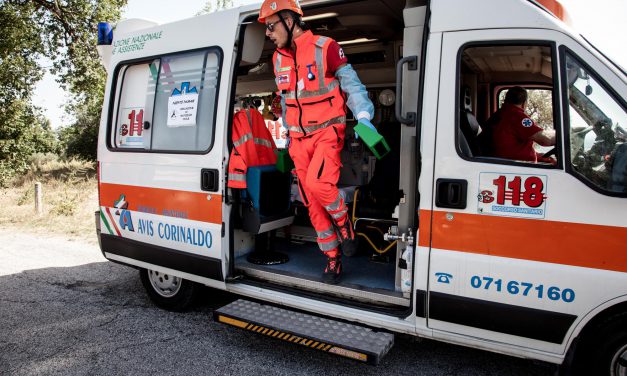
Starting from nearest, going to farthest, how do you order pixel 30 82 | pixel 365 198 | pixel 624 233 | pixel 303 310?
pixel 624 233 < pixel 303 310 < pixel 365 198 < pixel 30 82

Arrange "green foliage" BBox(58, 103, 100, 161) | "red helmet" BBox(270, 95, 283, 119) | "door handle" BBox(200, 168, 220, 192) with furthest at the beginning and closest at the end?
"green foliage" BBox(58, 103, 100, 161), "red helmet" BBox(270, 95, 283, 119), "door handle" BBox(200, 168, 220, 192)

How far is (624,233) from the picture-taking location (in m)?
2.20

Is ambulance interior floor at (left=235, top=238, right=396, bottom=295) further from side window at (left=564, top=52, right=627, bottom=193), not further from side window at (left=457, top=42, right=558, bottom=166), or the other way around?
side window at (left=564, top=52, right=627, bottom=193)

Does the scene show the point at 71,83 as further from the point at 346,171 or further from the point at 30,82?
the point at 346,171

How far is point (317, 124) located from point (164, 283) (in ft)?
6.80

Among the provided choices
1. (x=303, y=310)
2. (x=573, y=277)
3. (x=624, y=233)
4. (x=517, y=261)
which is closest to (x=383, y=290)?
(x=303, y=310)

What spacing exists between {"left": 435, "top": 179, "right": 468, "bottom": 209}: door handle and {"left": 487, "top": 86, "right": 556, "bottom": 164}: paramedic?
0.52 meters

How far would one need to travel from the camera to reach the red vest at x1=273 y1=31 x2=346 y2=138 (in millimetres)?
3334

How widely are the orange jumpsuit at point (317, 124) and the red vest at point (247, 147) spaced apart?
0.41 metres

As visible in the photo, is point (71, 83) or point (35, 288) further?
point (71, 83)

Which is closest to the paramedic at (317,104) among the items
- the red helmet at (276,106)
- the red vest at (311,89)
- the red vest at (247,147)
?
the red vest at (311,89)

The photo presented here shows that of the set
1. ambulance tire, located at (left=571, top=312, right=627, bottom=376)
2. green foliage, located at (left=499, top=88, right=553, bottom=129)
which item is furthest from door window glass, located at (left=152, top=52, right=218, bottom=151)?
ambulance tire, located at (left=571, top=312, right=627, bottom=376)

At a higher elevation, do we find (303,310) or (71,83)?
(71,83)

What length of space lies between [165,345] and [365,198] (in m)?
2.01
